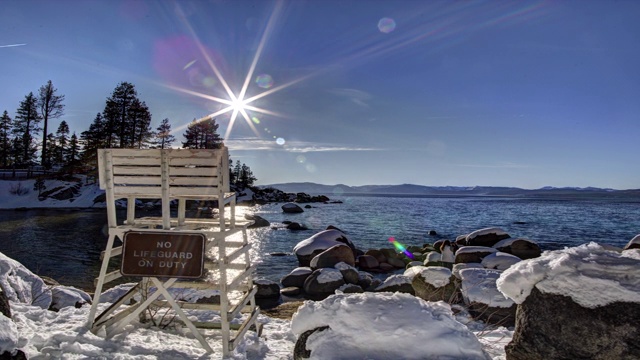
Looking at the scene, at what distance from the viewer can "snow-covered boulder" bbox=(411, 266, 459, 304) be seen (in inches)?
414

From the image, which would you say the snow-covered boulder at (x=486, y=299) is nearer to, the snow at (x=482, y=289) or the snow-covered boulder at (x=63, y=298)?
the snow at (x=482, y=289)

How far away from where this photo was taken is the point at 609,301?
3.49m

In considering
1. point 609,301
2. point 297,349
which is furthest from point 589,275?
point 297,349

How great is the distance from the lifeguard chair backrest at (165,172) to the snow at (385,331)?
181 centimetres

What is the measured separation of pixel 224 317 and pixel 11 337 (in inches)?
75.3

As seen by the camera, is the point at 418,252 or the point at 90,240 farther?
the point at 418,252

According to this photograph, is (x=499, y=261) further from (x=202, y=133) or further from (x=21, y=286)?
(x=202, y=133)

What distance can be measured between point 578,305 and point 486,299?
217 inches

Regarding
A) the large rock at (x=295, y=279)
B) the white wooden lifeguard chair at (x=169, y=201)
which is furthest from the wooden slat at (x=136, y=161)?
the large rock at (x=295, y=279)

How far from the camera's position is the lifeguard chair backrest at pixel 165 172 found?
4.26 metres

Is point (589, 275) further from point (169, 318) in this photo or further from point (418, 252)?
point (418, 252)

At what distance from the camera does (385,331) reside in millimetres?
3705

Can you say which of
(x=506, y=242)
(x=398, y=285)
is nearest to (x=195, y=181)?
(x=398, y=285)

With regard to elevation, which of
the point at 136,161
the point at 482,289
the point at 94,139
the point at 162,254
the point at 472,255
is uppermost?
the point at 94,139
